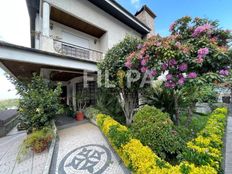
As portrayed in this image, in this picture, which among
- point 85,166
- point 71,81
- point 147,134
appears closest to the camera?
point 147,134

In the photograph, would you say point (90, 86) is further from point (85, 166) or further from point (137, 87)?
point (85, 166)

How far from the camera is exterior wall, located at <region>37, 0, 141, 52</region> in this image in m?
8.90

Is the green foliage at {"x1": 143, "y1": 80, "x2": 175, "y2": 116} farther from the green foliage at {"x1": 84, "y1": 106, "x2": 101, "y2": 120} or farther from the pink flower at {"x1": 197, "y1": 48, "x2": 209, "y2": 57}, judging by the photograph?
the pink flower at {"x1": 197, "y1": 48, "x2": 209, "y2": 57}

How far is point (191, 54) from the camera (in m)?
4.98

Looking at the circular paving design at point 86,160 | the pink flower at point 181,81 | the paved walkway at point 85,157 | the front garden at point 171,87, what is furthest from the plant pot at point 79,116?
the pink flower at point 181,81

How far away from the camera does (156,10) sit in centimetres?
1565

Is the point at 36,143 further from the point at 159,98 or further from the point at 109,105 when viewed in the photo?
the point at 159,98

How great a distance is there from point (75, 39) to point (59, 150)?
28.1 ft

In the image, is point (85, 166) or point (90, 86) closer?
point (85, 166)

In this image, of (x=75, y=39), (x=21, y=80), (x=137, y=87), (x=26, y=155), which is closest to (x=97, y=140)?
(x=26, y=155)

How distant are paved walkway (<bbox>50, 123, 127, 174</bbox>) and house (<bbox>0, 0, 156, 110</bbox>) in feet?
11.5

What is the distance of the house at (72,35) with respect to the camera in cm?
691

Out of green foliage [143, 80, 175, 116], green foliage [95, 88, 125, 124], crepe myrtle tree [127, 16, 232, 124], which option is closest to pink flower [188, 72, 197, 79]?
crepe myrtle tree [127, 16, 232, 124]

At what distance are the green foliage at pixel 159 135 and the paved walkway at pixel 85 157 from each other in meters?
1.09
